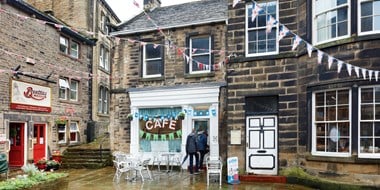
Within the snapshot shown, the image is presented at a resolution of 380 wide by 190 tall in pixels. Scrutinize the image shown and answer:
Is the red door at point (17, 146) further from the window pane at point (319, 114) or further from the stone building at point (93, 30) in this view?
the window pane at point (319, 114)

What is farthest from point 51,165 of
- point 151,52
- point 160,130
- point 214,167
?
point 214,167

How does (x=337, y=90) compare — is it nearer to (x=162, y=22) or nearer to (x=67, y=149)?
(x=162, y=22)

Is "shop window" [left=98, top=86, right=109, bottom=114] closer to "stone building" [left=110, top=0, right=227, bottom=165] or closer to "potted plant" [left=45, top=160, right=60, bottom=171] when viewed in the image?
"stone building" [left=110, top=0, right=227, bottom=165]

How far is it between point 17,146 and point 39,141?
126cm

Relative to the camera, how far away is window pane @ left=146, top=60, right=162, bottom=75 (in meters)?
15.8

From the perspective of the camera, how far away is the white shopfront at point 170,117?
14555 millimetres

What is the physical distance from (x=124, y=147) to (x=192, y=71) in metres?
4.79

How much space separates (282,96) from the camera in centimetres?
1163

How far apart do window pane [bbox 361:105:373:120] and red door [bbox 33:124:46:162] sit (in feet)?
47.3

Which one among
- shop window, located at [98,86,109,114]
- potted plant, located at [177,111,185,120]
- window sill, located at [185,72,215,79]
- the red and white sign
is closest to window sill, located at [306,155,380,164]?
window sill, located at [185,72,215,79]

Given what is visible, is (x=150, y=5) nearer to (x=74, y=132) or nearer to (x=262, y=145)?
(x=74, y=132)

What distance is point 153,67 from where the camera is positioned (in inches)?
629

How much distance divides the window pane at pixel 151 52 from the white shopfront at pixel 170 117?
1.56 m

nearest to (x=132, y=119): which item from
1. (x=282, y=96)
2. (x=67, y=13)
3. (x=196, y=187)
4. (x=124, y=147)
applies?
(x=124, y=147)
